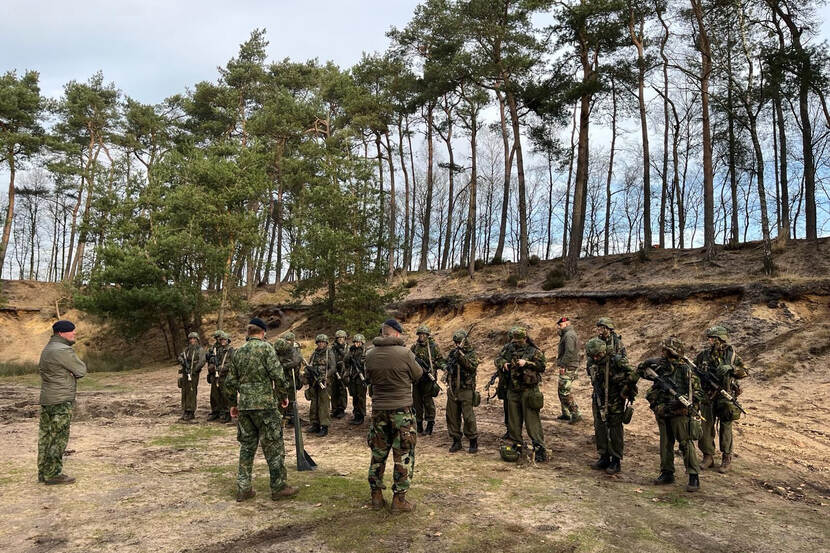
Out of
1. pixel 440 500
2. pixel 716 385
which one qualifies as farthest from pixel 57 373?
pixel 716 385

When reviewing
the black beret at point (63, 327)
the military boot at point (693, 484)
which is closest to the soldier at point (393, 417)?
the military boot at point (693, 484)

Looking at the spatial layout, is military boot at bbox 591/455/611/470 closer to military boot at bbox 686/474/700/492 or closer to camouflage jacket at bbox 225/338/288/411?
military boot at bbox 686/474/700/492

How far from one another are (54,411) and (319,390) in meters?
4.68

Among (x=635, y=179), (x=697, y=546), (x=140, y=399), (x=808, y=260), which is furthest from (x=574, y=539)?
(x=635, y=179)

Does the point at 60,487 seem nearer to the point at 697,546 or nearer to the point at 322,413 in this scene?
the point at 322,413

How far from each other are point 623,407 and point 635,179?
44.2 metres

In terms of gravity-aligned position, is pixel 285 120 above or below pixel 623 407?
above

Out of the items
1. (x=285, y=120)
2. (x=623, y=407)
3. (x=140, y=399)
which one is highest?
(x=285, y=120)

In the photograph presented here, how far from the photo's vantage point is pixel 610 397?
23.7 ft

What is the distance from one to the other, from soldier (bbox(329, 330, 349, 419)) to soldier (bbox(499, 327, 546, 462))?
445cm

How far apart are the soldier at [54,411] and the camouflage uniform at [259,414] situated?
2478 mm

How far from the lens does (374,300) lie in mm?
22703

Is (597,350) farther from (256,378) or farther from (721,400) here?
(256,378)

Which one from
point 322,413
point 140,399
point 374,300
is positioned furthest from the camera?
point 374,300
